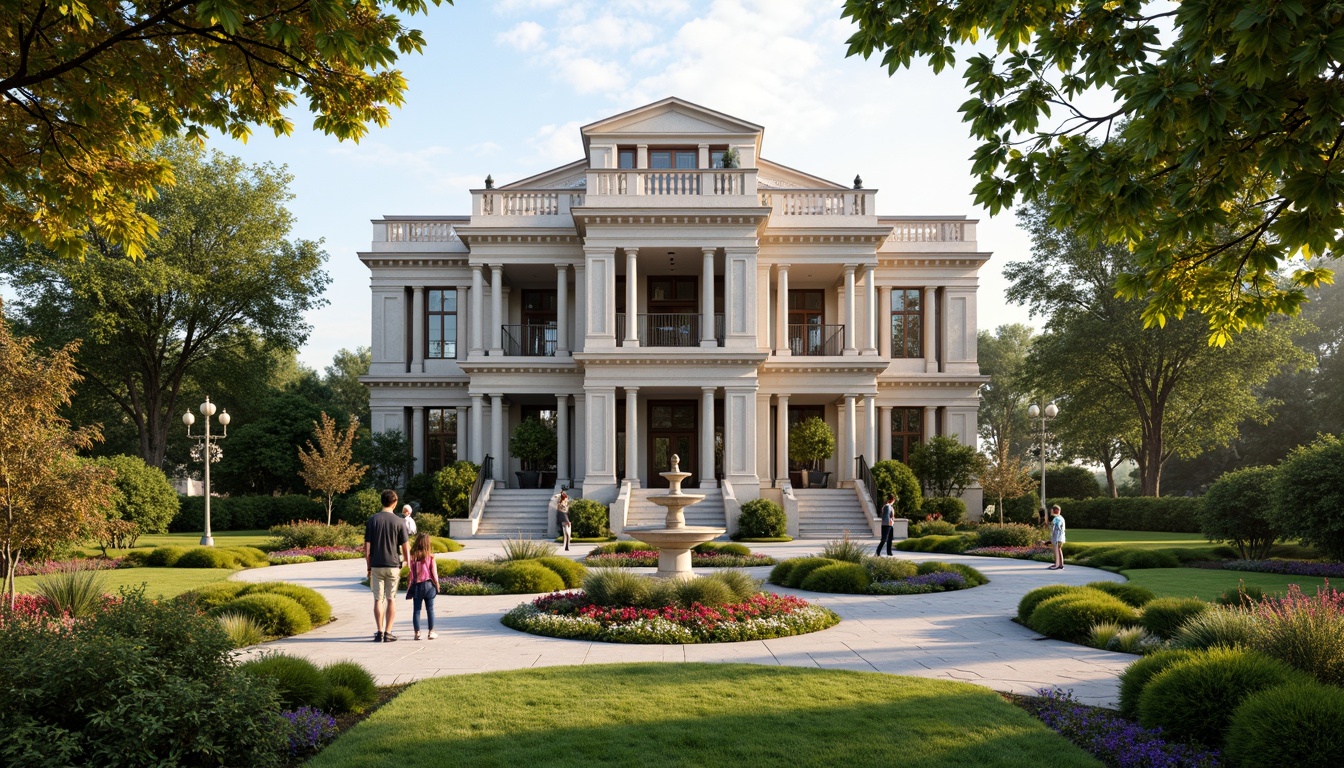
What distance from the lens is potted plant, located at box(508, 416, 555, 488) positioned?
Answer: 1308 inches

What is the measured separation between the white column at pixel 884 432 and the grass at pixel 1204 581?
16.2 metres

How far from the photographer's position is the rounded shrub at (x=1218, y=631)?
8430 millimetres

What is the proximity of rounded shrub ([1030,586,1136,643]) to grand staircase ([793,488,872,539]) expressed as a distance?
16.5 metres

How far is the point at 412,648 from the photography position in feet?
36.4

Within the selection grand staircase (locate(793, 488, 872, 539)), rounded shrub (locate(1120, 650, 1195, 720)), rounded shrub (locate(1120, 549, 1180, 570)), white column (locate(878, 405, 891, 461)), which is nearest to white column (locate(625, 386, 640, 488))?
grand staircase (locate(793, 488, 872, 539))

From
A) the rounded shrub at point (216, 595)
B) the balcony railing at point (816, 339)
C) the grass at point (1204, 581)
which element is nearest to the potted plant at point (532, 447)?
the balcony railing at point (816, 339)

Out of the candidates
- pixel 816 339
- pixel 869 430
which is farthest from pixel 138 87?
pixel 816 339

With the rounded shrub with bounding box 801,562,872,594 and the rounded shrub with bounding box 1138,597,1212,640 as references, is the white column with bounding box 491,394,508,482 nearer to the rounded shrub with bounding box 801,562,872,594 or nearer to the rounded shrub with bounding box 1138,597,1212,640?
the rounded shrub with bounding box 801,562,872,594

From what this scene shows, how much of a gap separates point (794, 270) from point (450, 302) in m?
15.6

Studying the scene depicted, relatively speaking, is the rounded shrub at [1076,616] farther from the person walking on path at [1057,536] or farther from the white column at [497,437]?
the white column at [497,437]

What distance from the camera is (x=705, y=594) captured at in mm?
12633

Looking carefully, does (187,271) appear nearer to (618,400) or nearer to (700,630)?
(618,400)

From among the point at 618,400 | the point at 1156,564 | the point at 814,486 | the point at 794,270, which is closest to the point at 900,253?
the point at 794,270

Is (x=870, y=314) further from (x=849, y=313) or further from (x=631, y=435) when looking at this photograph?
(x=631, y=435)
